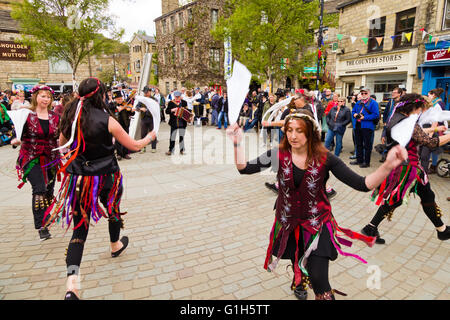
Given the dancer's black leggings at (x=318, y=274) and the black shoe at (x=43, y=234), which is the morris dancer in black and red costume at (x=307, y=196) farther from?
the black shoe at (x=43, y=234)

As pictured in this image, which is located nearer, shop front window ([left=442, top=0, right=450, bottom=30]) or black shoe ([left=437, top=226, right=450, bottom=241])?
black shoe ([left=437, top=226, right=450, bottom=241])

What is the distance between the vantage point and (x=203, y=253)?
354 centimetres

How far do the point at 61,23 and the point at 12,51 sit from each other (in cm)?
1377

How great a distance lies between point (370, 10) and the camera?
1694 cm

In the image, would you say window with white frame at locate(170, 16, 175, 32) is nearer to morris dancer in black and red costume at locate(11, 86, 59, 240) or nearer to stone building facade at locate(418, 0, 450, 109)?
stone building facade at locate(418, 0, 450, 109)

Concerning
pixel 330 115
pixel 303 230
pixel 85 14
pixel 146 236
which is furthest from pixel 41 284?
pixel 85 14

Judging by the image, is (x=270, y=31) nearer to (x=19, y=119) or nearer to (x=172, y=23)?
(x=19, y=119)

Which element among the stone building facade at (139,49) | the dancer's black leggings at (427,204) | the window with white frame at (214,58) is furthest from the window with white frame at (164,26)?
the dancer's black leggings at (427,204)

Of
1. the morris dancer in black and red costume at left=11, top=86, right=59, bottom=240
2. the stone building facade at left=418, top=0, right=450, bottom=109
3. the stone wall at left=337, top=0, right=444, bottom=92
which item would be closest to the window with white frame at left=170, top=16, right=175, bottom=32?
the stone wall at left=337, top=0, right=444, bottom=92

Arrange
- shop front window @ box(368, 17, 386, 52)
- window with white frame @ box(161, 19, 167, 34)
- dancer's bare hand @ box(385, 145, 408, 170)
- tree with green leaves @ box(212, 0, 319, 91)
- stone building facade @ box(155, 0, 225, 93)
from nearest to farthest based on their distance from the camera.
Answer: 1. dancer's bare hand @ box(385, 145, 408, 170)
2. tree with green leaves @ box(212, 0, 319, 91)
3. shop front window @ box(368, 17, 386, 52)
4. stone building facade @ box(155, 0, 225, 93)
5. window with white frame @ box(161, 19, 167, 34)

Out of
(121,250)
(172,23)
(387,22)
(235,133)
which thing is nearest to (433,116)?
(235,133)

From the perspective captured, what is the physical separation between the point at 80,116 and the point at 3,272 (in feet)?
6.87

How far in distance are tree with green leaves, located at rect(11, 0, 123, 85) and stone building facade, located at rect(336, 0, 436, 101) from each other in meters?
14.8

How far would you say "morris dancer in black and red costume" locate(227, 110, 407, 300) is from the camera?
2156mm
